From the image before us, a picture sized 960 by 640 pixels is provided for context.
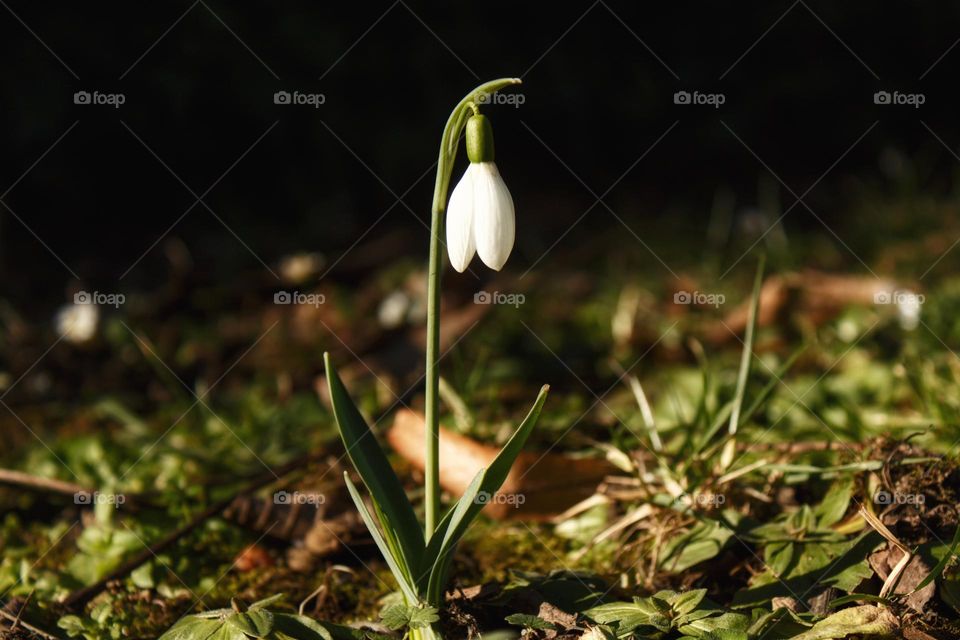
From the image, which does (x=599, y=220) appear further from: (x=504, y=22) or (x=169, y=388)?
(x=169, y=388)

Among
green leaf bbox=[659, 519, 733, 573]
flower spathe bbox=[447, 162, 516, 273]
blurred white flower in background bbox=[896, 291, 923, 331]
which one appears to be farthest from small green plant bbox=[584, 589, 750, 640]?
blurred white flower in background bbox=[896, 291, 923, 331]

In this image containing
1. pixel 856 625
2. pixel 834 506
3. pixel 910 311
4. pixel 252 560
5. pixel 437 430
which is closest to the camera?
pixel 856 625

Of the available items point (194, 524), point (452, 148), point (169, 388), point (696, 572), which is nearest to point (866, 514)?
point (696, 572)

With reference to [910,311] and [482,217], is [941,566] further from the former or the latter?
[910,311]

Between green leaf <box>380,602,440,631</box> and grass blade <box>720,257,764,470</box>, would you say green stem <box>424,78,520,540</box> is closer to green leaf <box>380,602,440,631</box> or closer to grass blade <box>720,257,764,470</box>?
green leaf <box>380,602,440,631</box>

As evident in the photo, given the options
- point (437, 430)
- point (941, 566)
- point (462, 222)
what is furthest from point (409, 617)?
point (941, 566)

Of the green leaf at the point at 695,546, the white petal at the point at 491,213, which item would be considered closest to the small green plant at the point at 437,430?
the white petal at the point at 491,213

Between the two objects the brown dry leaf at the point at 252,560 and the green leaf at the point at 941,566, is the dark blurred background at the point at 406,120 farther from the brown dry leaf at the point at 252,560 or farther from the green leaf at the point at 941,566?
the green leaf at the point at 941,566
